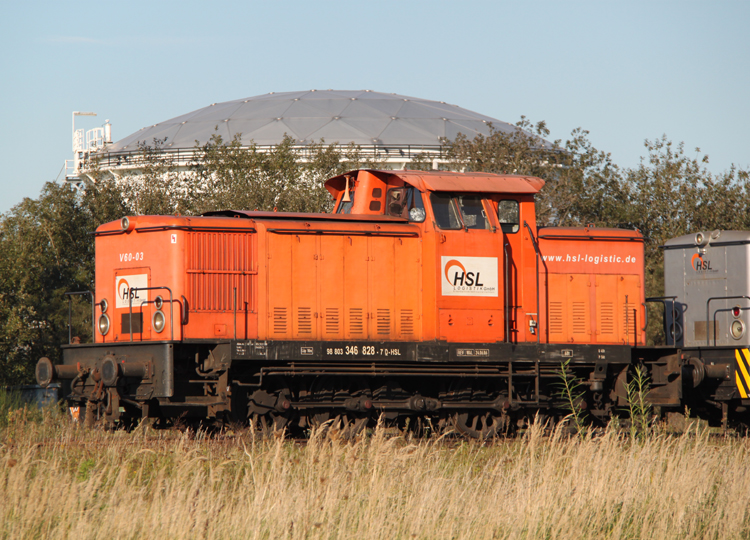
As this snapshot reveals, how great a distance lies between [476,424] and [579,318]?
2.54 m

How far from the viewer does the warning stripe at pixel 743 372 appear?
14758 mm

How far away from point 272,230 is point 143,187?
17.0 meters

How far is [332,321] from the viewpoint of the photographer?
1269 cm

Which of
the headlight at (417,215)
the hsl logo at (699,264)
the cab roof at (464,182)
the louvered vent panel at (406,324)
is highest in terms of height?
the cab roof at (464,182)

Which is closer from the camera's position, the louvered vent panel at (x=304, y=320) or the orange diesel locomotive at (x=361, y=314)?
the orange diesel locomotive at (x=361, y=314)

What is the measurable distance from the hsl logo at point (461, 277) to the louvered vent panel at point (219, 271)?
3.08 meters

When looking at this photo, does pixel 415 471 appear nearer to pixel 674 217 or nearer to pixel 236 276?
pixel 236 276

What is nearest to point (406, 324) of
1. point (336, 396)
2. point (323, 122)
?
point (336, 396)

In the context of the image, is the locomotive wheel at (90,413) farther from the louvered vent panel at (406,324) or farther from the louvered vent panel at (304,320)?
the louvered vent panel at (406,324)

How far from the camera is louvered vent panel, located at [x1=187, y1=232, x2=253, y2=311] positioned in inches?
480

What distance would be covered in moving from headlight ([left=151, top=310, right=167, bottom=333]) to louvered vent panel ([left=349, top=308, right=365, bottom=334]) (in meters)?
2.81

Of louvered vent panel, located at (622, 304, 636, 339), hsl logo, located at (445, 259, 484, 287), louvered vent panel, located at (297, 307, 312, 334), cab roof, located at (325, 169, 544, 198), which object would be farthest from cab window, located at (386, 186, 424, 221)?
louvered vent panel, located at (622, 304, 636, 339)

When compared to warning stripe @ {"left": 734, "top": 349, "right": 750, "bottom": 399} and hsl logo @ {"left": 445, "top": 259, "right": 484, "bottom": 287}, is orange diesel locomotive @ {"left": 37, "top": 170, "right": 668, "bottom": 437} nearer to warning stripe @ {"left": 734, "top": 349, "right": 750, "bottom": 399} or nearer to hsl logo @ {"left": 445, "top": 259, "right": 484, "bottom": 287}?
hsl logo @ {"left": 445, "top": 259, "right": 484, "bottom": 287}

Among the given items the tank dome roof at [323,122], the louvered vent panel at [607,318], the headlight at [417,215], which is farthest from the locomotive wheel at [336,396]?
the tank dome roof at [323,122]
